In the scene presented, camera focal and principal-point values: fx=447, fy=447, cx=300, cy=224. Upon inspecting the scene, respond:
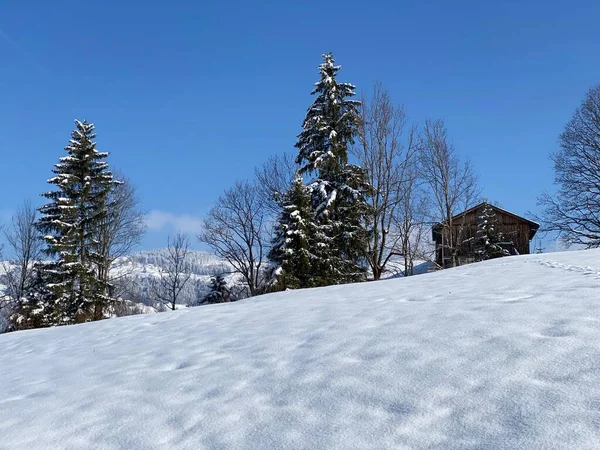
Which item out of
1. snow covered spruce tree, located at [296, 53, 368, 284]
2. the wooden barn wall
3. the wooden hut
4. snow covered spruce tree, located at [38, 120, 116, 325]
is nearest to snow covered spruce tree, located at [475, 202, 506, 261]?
the wooden hut

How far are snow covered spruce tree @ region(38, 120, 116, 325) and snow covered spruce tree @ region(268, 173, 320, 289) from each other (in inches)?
364

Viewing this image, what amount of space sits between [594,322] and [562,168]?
2460cm

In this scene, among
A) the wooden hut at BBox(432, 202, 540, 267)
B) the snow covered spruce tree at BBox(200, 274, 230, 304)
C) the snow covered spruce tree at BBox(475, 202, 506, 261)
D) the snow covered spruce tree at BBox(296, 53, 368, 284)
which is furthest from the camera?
the snow covered spruce tree at BBox(200, 274, 230, 304)

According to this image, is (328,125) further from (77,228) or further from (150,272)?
(150,272)

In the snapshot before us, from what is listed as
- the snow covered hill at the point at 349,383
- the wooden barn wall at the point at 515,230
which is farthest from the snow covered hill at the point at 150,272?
the snow covered hill at the point at 349,383

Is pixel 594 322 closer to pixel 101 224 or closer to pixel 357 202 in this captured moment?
pixel 357 202

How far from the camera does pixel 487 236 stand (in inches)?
1095

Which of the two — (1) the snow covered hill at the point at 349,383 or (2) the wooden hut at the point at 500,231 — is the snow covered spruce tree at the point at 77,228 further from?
(2) the wooden hut at the point at 500,231

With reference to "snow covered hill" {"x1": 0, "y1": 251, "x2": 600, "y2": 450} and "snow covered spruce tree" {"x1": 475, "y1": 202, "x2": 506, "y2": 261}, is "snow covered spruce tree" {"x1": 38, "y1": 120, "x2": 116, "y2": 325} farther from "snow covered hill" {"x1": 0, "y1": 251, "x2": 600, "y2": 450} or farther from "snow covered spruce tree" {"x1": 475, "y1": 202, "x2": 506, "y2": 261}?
Answer: "snow covered spruce tree" {"x1": 475, "y1": 202, "x2": 506, "y2": 261}

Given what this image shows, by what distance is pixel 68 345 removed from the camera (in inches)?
271

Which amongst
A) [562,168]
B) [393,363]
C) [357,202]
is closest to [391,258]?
[357,202]

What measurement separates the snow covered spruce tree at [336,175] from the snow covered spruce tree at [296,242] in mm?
945

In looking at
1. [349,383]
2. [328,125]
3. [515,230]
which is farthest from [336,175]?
[349,383]

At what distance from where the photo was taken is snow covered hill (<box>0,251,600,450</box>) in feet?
8.31
